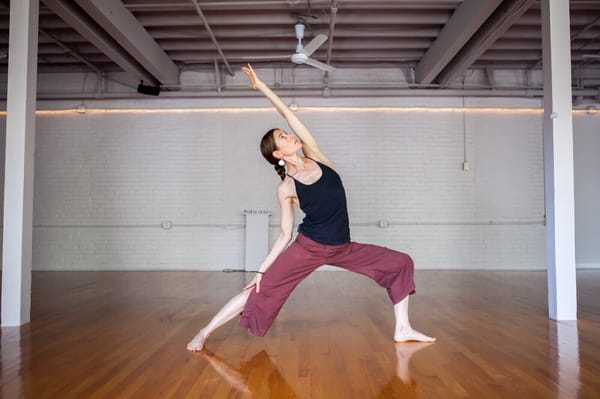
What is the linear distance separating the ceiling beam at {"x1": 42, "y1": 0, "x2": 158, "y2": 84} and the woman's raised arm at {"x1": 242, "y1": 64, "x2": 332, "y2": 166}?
11.0 ft

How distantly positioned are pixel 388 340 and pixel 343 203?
3.23 ft

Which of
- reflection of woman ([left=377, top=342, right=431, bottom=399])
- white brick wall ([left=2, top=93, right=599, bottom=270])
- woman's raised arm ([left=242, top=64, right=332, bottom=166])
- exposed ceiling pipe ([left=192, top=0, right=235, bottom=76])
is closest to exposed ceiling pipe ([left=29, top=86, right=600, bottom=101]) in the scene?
white brick wall ([left=2, top=93, right=599, bottom=270])

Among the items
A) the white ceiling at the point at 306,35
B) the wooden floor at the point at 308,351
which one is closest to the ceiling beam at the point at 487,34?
the white ceiling at the point at 306,35

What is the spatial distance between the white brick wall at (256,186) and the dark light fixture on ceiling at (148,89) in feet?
1.52

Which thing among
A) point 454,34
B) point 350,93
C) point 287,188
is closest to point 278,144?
point 287,188

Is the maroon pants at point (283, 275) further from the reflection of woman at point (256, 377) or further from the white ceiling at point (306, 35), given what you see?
the white ceiling at point (306, 35)

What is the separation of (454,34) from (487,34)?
0.40 metres

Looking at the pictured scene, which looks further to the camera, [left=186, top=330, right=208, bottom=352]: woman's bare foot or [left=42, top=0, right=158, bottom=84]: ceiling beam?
[left=42, top=0, right=158, bottom=84]: ceiling beam

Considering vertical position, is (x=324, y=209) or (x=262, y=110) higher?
(x=262, y=110)

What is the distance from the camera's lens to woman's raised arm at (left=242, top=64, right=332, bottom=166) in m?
2.45

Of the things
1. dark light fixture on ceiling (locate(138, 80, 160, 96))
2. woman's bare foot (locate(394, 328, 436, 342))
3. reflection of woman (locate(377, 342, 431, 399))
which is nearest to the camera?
reflection of woman (locate(377, 342, 431, 399))

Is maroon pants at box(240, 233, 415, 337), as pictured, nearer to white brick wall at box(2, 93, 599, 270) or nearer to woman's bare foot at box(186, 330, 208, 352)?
woman's bare foot at box(186, 330, 208, 352)

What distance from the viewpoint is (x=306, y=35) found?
21.1 ft

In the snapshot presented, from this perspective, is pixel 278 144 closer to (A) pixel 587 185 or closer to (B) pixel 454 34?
(B) pixel 454 34
